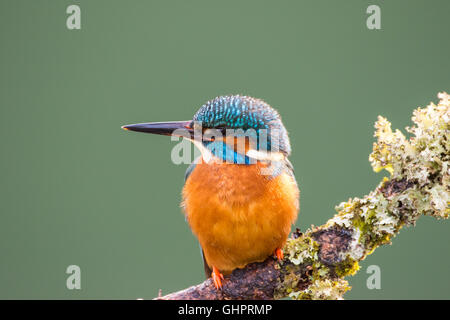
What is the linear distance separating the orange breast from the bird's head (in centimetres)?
7

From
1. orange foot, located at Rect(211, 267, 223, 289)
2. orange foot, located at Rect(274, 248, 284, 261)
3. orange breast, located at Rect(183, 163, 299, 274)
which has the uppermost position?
orange breast, located at Rect(183, 163, 299, 274)

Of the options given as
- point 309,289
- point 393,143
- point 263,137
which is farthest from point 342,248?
point 263,137

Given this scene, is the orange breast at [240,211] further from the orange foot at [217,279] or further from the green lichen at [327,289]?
the green lichen at [327,289]

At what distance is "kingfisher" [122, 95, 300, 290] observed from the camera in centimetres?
198

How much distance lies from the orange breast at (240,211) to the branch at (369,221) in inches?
3.5

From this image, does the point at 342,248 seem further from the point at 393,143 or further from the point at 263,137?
the point at 263,137

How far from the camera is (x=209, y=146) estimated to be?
83.4 inches

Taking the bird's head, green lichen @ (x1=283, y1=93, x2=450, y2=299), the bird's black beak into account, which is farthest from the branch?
the bird's black beak

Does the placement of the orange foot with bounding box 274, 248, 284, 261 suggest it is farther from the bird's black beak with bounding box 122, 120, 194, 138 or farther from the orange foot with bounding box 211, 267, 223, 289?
the bird's black beak with bounding box 122, 120, 194, 138

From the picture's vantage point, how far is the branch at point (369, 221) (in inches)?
66.2

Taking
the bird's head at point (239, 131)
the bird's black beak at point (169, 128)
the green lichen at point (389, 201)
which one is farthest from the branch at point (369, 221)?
the bird's black beak at point (169, 128)

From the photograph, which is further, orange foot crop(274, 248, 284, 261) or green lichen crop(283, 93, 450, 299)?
orange foot crop(274, 248, 284, 261)

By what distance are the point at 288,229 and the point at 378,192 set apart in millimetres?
447
